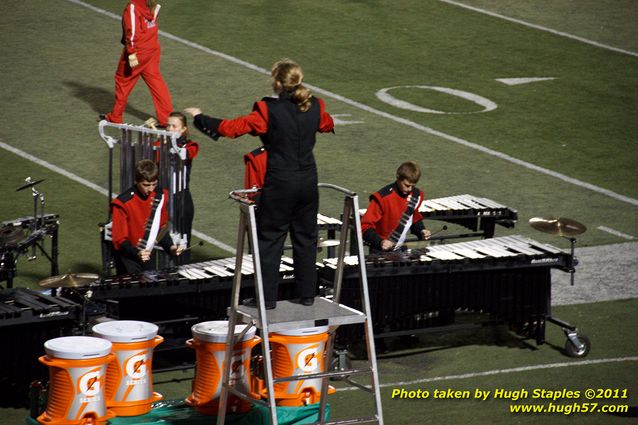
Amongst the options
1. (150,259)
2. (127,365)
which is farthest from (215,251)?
(127,365)

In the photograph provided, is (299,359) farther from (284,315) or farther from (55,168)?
(55,168)

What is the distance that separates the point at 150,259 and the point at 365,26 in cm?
1156

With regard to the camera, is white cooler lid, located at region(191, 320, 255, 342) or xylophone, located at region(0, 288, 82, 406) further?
xylophone, located at region(0, 288, 82, 406)

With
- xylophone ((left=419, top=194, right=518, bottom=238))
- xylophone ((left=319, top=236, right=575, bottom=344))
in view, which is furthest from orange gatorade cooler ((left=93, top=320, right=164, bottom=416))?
xylophone ((left=419, top=194, right=518, bottom=238))

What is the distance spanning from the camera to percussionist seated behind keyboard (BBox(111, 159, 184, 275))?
39.1 ft

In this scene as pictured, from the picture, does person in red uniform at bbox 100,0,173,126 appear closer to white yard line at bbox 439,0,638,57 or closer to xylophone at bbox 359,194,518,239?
xylophone at bbox 359,194,518,239

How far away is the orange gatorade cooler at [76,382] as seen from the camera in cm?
917

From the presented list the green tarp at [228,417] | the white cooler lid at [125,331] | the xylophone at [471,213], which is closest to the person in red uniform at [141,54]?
the xylophone at [471,213]

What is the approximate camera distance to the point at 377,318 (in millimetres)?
11773

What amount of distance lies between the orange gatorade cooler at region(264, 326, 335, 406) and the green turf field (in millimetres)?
1724

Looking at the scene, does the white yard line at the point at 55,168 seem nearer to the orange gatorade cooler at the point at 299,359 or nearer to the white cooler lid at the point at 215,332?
the white cooler lid at the point at 215,332

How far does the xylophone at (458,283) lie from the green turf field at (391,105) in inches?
13.6

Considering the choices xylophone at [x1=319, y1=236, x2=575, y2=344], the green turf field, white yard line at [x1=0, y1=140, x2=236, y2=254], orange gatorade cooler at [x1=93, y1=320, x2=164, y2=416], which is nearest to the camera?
orange gatorade cooler at [x1=93, y1=320, x2=164, y2=416]

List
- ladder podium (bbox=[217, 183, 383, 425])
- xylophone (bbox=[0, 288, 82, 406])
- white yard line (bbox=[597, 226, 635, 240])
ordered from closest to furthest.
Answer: ladder podium (bbox=[217, 183, 383, 425]) < xylophone (bbox=[0, 288, 82, 406]) < white yard line (bbox=[597, 226, 635, 240])
